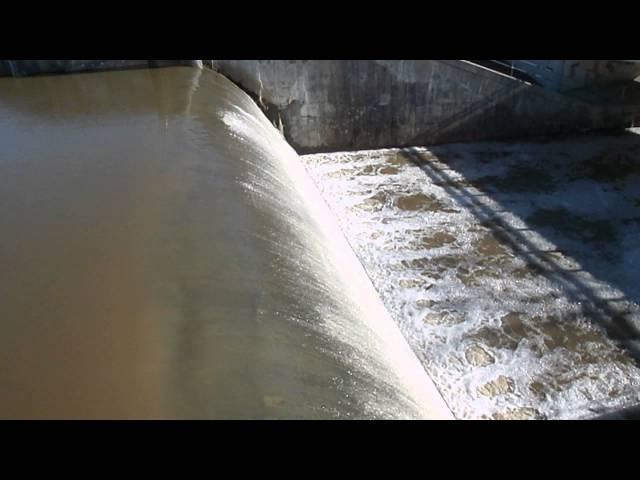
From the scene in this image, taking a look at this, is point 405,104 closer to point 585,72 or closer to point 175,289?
point 585,72

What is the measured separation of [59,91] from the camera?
601 centimetres

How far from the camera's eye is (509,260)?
553 centimetres

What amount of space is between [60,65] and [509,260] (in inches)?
240

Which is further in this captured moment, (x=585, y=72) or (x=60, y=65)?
(x=585, y=72)

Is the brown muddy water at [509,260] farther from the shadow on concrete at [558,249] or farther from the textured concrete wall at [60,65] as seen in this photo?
the textured concrete wall at [60,65]

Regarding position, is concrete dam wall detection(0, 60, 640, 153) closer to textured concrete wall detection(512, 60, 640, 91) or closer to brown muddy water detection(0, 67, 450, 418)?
textured concrete wall detection(512, 60, 640, 91)

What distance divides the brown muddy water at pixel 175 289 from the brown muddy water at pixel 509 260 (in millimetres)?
469

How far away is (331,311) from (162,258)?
3.41ft

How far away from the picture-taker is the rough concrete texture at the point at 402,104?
766 centimetres

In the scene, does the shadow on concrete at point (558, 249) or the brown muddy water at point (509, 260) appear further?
the shadow on concrete at point (558, 249)

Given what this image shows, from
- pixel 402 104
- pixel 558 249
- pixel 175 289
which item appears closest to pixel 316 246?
pixel 175 289

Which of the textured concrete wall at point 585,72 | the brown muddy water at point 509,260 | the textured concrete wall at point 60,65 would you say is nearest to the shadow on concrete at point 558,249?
the brown muddy water at point 509,260

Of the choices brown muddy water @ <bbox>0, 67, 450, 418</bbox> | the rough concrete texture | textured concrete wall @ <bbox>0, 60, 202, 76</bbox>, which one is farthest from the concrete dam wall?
brown muddy water @ <bbox>0, 67, 450, 418</bbox>

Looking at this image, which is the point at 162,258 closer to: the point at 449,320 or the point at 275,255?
the point at 275,255
